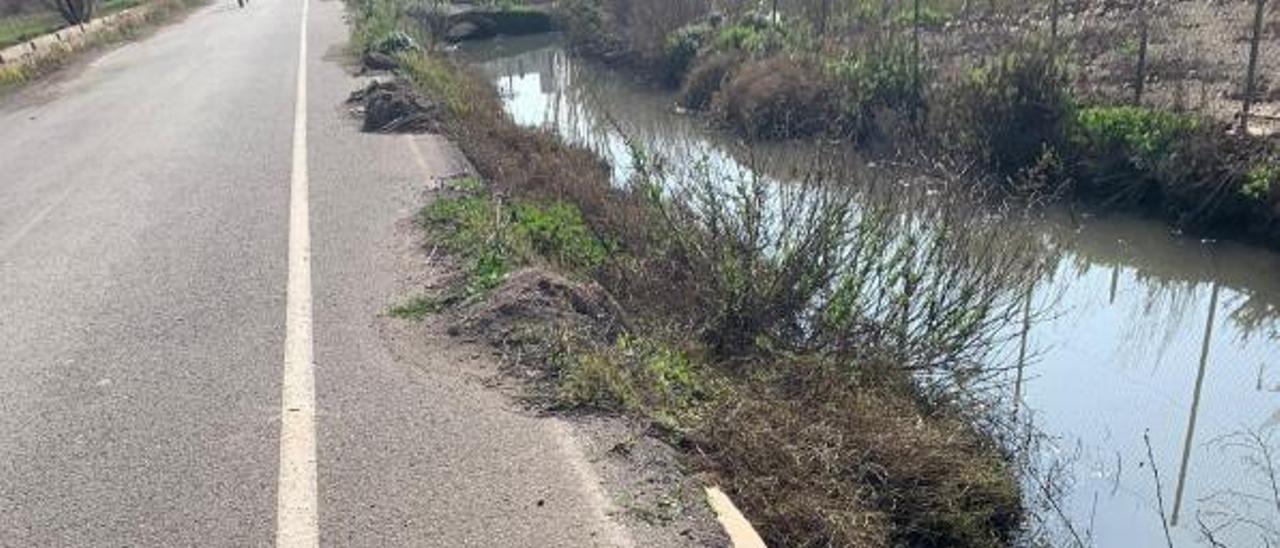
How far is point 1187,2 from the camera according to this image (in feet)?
70.3

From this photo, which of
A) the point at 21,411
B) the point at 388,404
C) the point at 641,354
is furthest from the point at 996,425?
the point at 21,411

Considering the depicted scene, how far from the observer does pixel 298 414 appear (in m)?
5.87

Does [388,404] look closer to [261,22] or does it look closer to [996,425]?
Result: [996,425]

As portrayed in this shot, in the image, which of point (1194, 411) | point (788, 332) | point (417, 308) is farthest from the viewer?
point (1194, 411)

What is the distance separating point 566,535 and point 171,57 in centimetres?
2486

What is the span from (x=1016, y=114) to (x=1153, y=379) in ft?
20.1

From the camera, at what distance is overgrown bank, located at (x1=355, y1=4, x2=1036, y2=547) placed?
5539mm

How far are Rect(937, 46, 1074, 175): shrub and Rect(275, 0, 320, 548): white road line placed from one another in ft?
27.0

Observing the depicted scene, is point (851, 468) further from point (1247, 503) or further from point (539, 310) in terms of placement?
point (1247, 503)

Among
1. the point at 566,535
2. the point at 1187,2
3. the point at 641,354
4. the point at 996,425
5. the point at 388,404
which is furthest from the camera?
the point at 1187,2

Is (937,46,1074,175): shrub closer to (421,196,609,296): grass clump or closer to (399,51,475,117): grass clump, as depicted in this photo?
(421,196,609,296): grass clump

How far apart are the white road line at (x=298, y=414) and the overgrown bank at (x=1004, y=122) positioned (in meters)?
3.96

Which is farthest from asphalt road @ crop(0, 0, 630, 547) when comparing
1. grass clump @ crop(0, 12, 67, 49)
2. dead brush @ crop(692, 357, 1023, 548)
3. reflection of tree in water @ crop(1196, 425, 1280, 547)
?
grass clump @ crop(0, 12, 67, 49)

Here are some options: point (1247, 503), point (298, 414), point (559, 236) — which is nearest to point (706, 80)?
point (559, 236)
